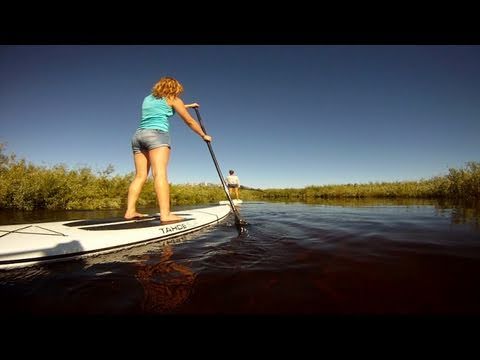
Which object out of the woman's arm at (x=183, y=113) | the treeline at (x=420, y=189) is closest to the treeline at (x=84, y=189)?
the treeline at (x=420, y=189)

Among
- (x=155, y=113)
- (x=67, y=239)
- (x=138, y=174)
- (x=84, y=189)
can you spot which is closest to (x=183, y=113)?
(x=155, y=113)

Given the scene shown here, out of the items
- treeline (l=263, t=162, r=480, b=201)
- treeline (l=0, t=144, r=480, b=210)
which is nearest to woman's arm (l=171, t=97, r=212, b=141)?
treeline (l=0, t=144, r=480, b=210)

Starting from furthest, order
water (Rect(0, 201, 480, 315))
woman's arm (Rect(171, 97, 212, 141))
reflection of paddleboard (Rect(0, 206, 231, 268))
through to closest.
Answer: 1. woman's arm (Rect(171, 97, 212, 141))
2. reflection of paddleboard (Rect(0, 206, 231, 268))
3. water (Rect(0, 201, 480, 315))

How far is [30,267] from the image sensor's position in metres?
2.52

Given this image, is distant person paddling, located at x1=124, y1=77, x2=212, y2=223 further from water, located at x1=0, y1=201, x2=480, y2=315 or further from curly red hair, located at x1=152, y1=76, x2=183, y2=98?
water, located at x1=0, y1=201, x2=480, y2=315

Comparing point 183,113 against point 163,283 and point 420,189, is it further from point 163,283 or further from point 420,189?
point 420,189

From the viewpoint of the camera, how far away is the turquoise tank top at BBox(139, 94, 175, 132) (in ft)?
14.3

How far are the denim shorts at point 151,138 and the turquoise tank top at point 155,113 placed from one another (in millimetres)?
78

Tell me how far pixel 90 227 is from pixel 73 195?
761 centimetres

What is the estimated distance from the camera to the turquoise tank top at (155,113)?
171 inches

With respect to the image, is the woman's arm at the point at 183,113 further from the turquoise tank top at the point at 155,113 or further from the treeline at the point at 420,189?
the treeline at the point at 420,189
